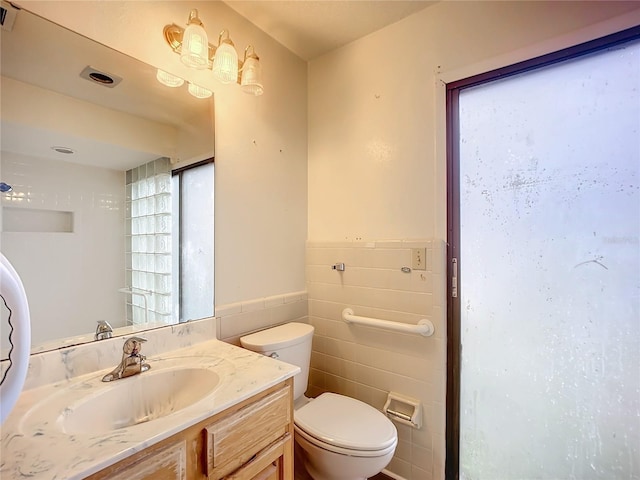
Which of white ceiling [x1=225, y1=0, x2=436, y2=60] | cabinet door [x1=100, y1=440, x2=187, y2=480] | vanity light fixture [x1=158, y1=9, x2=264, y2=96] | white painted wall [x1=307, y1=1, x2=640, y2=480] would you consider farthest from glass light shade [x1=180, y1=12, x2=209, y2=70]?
cabinet door [x1=100, y1=440, x2=187, y2=480]

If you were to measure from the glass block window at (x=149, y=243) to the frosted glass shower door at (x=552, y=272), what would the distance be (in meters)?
1.34

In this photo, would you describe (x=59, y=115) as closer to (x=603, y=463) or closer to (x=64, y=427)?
(x=64, y=427)

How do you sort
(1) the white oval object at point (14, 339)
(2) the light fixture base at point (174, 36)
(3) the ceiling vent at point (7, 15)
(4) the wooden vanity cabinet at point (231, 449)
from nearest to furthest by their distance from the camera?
1. (1) the white oval object at point (14, 339)
2. (4) the wooden vanity cabinet at point (231, 449)
3. (3) the ceiling vent at point (7, 15)
4. (2) the light fixture base at point (174, 36)

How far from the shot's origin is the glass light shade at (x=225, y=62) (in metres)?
1.30

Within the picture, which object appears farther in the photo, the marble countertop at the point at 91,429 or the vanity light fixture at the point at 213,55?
the vanity light fixture at the point at 213,55

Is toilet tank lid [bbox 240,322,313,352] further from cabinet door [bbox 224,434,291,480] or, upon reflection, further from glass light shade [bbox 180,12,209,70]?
glass light shade [bbox 180,12,209,70]

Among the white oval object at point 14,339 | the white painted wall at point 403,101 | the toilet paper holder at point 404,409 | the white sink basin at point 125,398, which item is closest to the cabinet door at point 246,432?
the white sink basin at point 125,398

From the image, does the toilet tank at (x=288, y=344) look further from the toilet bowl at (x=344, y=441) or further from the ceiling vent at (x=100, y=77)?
the ceiling vent at (x=100, y=77)

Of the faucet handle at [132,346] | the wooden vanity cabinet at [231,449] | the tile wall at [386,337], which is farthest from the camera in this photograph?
the tile wall at [386,337]

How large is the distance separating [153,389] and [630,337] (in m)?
1.68

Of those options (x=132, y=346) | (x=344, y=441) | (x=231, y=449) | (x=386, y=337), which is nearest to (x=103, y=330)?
(x=132, y=346)

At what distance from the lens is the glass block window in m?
1.16

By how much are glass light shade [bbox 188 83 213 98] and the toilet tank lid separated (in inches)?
44.4

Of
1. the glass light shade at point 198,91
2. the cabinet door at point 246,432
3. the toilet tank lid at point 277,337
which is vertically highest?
the glass light shade at point 198,91
